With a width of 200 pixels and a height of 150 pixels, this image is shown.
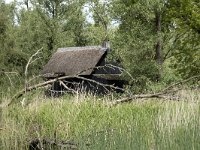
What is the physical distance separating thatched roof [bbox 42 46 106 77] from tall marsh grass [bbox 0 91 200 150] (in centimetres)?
2323

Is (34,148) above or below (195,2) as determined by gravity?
below

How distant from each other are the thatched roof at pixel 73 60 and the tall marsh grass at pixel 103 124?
76.2 ft

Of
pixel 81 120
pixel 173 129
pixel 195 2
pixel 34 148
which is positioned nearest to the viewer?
pixel 173 129

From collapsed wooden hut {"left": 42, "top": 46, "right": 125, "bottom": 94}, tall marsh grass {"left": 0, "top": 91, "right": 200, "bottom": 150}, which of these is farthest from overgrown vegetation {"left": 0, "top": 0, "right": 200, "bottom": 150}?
Answer: collapsed wooden hut {"left": 42, "top": 46, "right": 125, "bottom": 94}

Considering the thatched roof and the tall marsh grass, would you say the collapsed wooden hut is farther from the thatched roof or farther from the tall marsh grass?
the tall marsh grass

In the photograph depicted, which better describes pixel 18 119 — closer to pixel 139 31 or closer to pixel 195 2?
pixel 195 2

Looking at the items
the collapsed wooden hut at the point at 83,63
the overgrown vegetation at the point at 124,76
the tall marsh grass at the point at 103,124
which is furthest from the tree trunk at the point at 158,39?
the tall marsh grass at the point at 103,124

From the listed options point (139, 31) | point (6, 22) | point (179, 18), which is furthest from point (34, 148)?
point (6, 22)

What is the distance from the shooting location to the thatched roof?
1329 inches

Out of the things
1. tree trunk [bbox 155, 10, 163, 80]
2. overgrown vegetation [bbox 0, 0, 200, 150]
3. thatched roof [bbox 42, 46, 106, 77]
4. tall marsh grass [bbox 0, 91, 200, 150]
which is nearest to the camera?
tall marsh grass [bbox 0, 91, 200, 150]

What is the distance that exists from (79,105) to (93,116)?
52cm

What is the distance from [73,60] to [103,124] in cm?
2794

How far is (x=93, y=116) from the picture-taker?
9469 mm

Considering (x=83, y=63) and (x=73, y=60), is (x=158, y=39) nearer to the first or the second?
(x=83, y=63)
